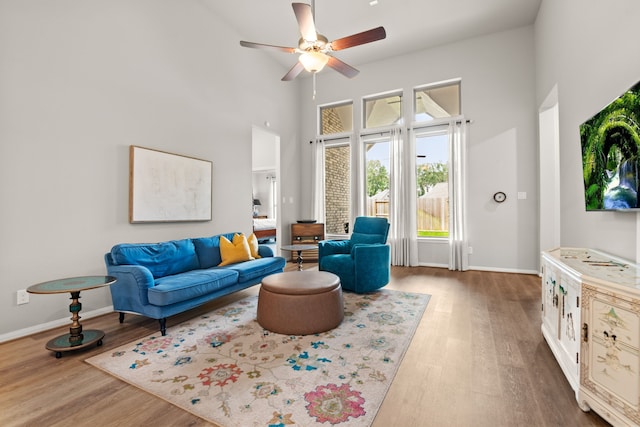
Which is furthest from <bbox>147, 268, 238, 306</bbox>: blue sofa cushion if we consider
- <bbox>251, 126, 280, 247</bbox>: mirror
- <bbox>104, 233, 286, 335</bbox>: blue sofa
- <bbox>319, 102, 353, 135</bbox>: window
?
<bbox>319, 102, 353, 135</bbox>: window

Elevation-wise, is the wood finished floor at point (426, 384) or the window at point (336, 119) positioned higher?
the window at point (336, 119)

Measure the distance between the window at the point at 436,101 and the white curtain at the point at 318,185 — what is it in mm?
2080

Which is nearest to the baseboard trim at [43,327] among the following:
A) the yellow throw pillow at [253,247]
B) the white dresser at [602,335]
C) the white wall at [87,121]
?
the white wall at [87,121]

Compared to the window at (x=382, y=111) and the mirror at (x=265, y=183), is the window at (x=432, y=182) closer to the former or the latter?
the window at (x=382, y=111)

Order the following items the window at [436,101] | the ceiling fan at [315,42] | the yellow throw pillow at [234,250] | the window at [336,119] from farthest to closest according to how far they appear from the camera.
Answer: the window at [336,119] < the window at [436,101] < the yellow throw pillow at [234,250] < the ceiling fan at [315,42]

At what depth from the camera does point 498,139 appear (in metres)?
5.18

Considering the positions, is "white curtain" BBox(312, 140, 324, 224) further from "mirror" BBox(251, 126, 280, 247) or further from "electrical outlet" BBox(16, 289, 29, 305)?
"electrical outlet" BBox(16, 289, 29, 305)

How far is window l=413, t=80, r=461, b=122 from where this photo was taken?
5637mm

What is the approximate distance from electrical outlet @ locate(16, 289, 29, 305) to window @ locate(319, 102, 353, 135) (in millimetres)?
5491

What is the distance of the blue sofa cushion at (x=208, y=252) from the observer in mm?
3764

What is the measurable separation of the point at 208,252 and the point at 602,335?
3624mm

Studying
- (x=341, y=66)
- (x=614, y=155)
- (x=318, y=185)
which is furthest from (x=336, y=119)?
(x=614, y=155)

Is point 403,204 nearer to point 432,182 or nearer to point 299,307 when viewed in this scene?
point 432,182

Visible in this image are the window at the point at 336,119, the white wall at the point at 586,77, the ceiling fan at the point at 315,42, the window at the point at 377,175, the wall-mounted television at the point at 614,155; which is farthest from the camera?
the window at the point at 336,119
